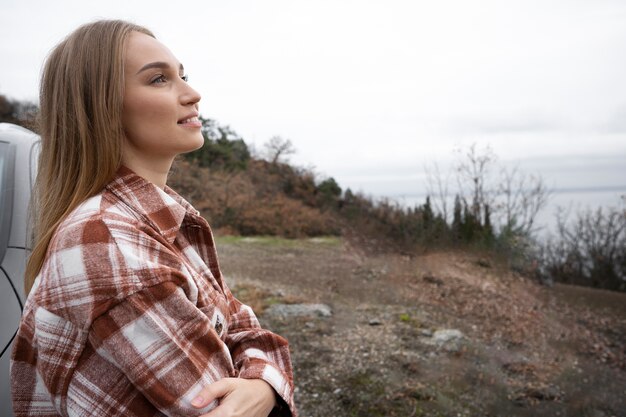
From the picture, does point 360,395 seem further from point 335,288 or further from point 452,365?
point 335,288

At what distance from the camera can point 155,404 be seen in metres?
1.06

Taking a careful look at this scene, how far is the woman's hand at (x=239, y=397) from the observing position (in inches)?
43.1

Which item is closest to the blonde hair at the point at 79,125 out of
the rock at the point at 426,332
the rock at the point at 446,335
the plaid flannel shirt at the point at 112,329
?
the plaid flannel shirt at the point at 112,329

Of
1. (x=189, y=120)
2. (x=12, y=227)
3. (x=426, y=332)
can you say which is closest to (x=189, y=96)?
(x=189, y=120)

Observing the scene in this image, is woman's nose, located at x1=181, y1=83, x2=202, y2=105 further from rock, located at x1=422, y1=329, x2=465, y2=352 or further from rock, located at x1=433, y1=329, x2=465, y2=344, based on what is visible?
rock, located at x1=433, y1=329, x2=465, y2=344

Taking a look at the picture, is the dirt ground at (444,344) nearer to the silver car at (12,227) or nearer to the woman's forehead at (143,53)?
the silver car at (12,227)

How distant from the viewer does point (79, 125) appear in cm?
122

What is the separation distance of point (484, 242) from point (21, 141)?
7223 millimetres

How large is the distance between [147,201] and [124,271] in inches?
10.9

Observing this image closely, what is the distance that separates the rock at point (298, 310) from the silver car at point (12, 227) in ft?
13.0

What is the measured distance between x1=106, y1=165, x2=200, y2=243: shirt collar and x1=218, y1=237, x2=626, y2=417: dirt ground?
100 inches

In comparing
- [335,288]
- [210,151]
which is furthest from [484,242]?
[210,151]

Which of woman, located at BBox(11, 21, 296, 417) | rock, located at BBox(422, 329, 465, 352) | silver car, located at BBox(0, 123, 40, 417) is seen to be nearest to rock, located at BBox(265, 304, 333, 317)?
rock, located at BBox(422, 329, 465, 352)

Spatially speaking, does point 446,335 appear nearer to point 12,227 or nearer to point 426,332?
point 426,332
